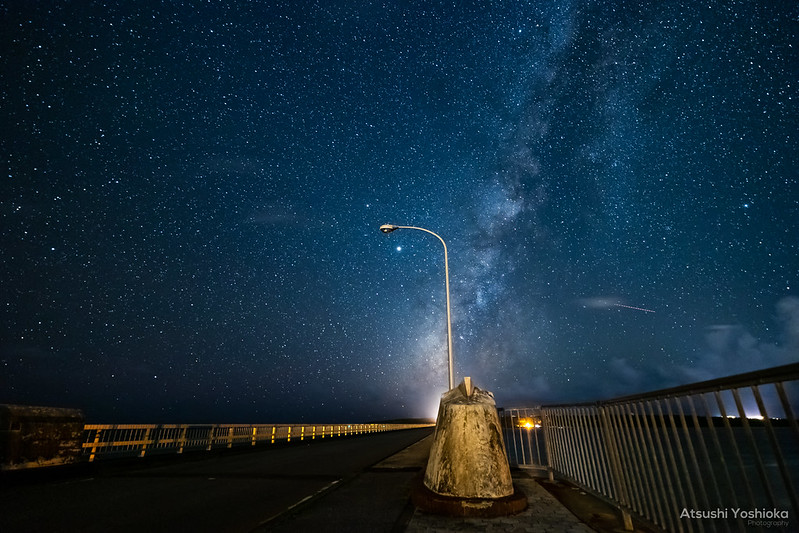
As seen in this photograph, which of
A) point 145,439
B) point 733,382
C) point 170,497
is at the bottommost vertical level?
point 170,497

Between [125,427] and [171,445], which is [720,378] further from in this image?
[171,445]

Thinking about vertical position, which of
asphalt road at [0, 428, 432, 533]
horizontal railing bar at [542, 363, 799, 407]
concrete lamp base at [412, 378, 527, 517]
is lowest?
asphalt road at [0, 428, 432, 533]

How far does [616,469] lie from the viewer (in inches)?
217

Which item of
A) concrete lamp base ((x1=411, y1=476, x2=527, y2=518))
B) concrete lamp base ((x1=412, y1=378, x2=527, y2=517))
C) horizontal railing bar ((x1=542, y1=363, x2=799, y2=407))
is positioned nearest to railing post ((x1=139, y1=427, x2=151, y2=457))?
concrete lamp base ((x1=412, y1=378, x2=527, y2=517))

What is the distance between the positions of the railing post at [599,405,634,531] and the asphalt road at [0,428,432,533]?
349cm

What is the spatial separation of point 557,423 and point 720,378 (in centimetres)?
521

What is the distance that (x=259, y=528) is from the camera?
5062 millimetres

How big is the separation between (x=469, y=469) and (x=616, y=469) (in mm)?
1949

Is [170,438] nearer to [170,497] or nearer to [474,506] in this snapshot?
[170,497]

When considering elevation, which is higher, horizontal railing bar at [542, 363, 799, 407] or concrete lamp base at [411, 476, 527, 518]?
horizontal railing bar at [542, 363, 799, 407]

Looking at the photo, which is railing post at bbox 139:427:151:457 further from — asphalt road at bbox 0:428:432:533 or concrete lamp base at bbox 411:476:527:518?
concrete lamp base at bbox 411:476:527:518

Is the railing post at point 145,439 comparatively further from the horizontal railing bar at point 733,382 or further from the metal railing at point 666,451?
the horizontal railing bar at point 733,382

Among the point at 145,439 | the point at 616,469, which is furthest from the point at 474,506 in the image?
the point at 145,439

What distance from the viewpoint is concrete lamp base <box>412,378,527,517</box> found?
5.42 meters
